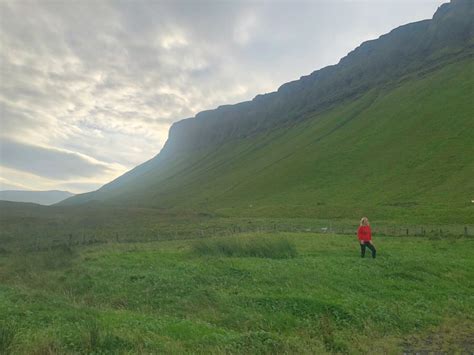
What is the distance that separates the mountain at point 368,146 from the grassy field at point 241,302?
33539mm

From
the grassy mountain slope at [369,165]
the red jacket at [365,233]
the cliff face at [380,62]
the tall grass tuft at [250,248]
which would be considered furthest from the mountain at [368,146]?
the tall grass tuft at [250,248]

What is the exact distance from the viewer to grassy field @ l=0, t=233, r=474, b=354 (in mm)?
9133

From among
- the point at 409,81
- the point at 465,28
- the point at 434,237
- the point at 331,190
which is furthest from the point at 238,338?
the point at 465,28

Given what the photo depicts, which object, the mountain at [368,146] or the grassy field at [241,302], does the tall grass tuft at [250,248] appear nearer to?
the grassy field at [241,302]

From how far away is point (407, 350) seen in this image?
9.78m

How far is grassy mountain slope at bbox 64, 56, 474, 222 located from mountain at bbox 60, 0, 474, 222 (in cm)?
30

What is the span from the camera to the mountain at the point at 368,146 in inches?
2625

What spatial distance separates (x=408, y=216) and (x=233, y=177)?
77.6 metres

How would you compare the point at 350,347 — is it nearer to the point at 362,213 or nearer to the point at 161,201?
the point at 362,213

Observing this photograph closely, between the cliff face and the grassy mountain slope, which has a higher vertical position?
the cliff face

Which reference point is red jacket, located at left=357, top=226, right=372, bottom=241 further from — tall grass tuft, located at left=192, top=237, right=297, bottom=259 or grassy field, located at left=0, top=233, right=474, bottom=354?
tall grass tuft, located at left=192, top=237, right=297, bottom=259

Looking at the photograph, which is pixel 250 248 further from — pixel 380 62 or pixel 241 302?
pixel 380 62

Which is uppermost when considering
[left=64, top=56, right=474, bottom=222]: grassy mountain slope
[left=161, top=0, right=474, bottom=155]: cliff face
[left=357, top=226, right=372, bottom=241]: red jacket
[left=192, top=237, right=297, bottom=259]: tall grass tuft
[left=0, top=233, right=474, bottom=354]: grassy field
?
[left=161, top=0, right=474, bottom=155]: cliff face

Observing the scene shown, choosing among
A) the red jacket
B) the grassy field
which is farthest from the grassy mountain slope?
the grassy field
